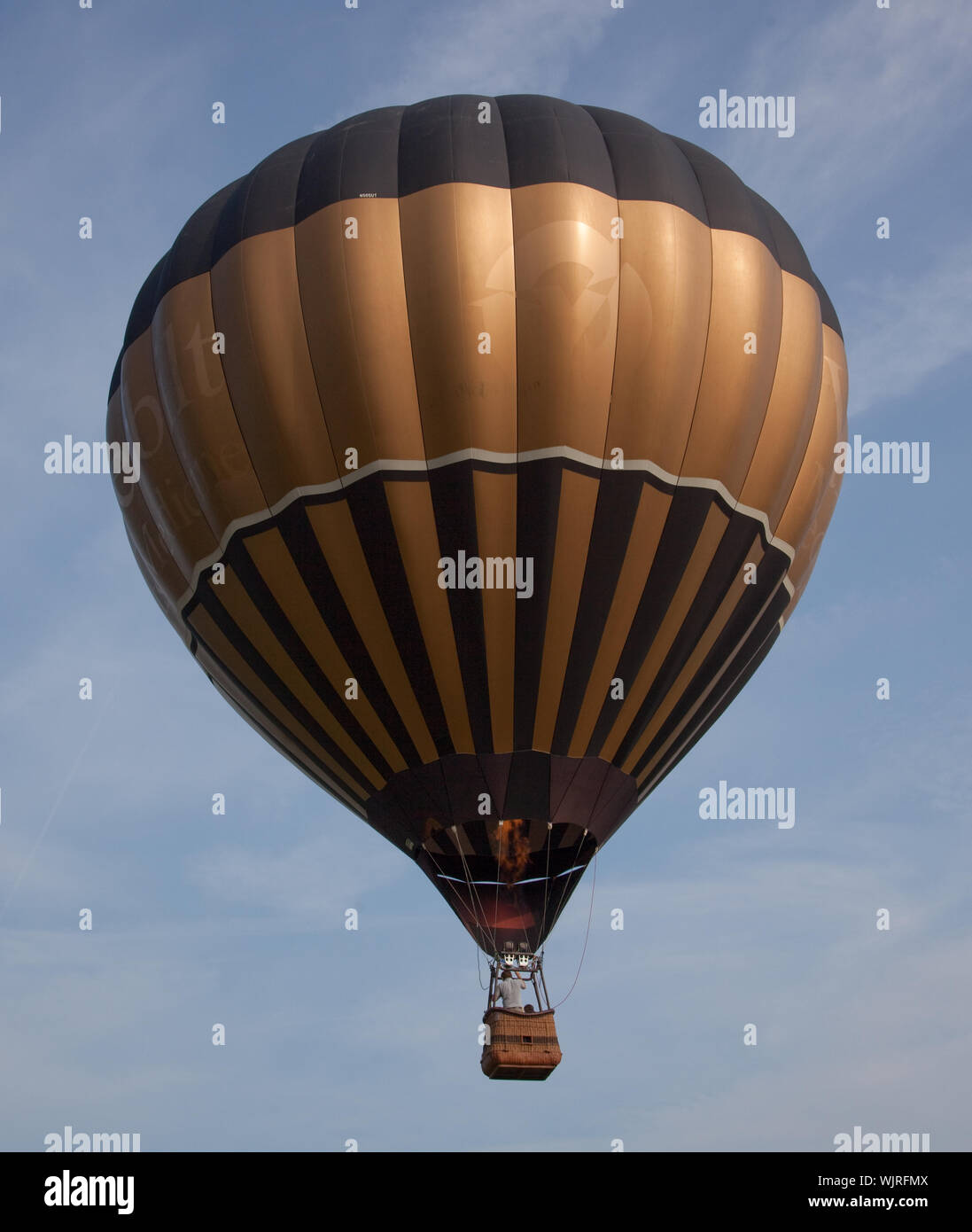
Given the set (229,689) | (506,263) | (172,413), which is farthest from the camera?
(229,689)

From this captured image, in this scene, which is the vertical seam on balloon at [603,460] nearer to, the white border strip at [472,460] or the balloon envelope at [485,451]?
the balloon envelope at [485,451]

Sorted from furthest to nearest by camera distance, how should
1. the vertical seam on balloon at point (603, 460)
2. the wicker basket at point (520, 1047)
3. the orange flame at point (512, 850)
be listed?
the orange flame at point (512, 850), the vertical seam on balloon at point (603, 460), the wicker basket at point (520, 1047)

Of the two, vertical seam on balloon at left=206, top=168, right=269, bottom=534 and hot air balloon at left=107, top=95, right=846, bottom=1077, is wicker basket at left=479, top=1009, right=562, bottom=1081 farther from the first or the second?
vertical seam on balloon at left=206, top=168, right=269, bottom=534

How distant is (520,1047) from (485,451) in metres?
4.91

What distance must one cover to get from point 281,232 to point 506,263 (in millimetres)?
2085

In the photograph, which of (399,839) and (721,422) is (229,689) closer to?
(399,839)

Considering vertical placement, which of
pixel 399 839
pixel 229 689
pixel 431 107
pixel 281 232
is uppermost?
pixel 431 107

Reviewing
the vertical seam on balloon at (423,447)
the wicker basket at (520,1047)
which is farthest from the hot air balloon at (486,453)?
the wicker basket at (520,1047)

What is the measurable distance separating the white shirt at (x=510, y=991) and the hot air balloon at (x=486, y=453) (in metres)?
0.20

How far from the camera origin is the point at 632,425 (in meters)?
15.7

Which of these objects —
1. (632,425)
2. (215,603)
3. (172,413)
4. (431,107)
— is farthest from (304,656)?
(431,107)

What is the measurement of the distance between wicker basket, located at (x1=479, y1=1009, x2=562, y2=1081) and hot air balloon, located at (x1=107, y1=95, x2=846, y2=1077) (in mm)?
629

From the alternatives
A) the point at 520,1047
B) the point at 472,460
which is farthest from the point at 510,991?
the point at 472,460

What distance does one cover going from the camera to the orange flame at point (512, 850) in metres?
16.1
